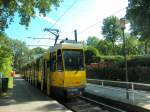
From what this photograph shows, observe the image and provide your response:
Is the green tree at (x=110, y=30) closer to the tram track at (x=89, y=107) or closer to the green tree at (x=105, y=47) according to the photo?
the green tree at (x=105, y=47)

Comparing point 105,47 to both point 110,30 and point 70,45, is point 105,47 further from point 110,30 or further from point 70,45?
point 70,45

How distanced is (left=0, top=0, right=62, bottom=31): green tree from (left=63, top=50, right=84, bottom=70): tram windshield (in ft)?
14.8

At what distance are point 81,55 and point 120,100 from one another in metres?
4.16

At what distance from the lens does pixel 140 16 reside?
122 feet

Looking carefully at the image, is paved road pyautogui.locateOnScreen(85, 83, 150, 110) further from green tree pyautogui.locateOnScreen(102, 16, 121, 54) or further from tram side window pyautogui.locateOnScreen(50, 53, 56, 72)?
green tree pyautogui.locateOnScreen(102, 16, 121, 54)

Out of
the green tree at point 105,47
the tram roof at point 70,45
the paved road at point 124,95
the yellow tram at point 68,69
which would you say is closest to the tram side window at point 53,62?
the yellow tram at point 68,69

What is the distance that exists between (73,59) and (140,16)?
16.9 m

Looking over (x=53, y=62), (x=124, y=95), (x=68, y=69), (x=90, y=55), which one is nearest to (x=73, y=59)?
(x=68, y=69)

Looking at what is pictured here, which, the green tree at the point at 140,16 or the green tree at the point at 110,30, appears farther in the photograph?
the green tree at the point at 110,30

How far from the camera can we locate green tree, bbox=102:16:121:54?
109675 millimetres

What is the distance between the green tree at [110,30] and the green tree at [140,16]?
70.3 m

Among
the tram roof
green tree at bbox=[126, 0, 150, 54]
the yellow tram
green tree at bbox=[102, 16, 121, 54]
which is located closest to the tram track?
the yellow tram

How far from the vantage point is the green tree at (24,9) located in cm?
2409

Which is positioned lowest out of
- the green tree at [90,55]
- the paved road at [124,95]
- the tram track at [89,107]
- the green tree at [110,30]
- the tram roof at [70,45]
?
the tram track at [89,107]
